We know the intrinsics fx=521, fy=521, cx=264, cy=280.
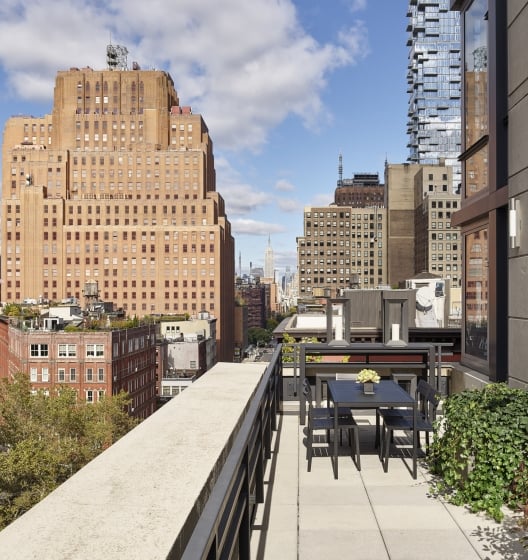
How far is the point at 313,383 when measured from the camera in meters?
10.5

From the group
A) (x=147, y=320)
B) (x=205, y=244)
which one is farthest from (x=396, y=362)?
(x=205, y=244)

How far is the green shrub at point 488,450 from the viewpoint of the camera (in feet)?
16.3

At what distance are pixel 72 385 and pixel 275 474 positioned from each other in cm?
5453

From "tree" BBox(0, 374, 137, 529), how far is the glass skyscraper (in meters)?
162

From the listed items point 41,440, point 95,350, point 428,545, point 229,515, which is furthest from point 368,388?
point 95,350

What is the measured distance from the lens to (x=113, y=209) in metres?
113

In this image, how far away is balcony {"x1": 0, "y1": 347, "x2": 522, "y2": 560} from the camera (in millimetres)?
2645

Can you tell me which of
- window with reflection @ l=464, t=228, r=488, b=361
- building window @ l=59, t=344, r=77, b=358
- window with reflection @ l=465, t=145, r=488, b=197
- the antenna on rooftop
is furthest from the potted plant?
the antenna on rooftop

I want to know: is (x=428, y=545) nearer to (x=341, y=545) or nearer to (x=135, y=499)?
(x=341, y=545)

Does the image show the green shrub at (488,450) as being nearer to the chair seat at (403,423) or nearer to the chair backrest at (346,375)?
the chair seat at (403,423)

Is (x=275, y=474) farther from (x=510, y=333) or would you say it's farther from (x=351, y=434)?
(x=510, y=333)

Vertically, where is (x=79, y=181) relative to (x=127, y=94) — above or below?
below

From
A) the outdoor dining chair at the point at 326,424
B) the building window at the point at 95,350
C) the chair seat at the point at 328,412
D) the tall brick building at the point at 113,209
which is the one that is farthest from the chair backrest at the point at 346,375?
the tall brick building at the point at 113,209

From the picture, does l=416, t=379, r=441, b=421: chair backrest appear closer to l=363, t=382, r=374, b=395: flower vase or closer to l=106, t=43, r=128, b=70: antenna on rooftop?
l=363, t=382, r=374, b=395: flower vase
